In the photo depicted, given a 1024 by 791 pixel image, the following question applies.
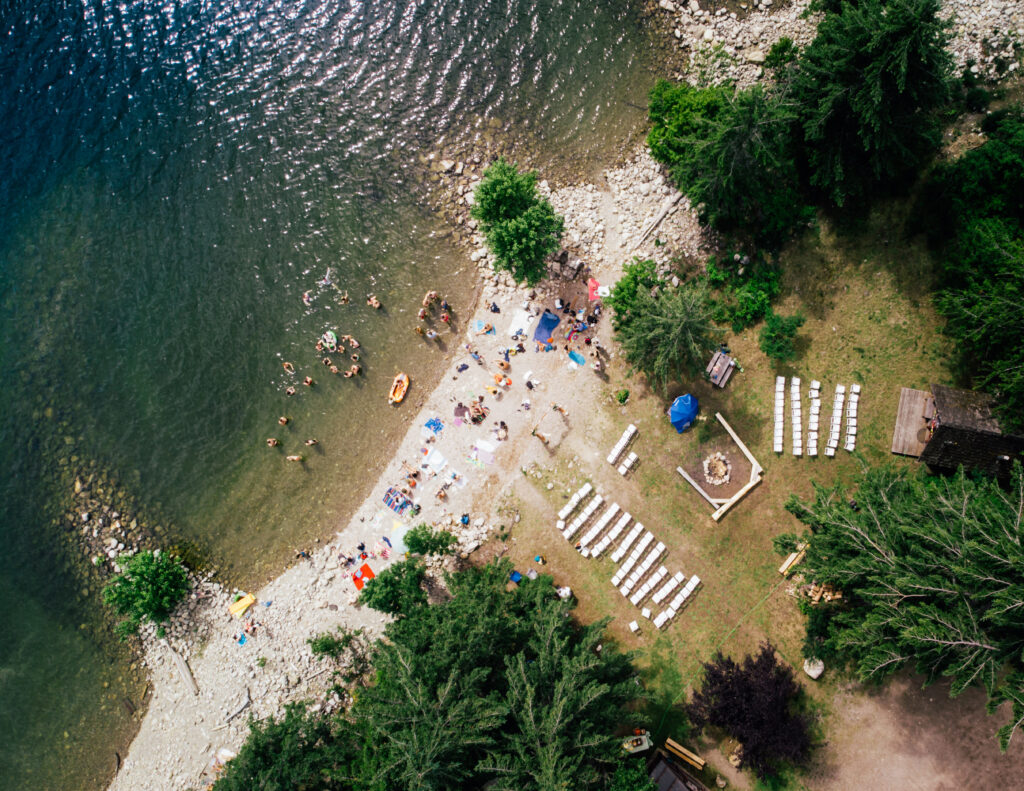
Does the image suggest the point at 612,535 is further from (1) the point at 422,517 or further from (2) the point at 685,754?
(2) the point at 685,754

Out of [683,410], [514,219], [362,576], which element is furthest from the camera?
[362,576]

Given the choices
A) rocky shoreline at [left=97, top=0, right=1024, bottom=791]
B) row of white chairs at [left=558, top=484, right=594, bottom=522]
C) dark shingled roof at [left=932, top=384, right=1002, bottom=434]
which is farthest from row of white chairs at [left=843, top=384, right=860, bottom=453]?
row of white chairs at [left=558, top=484, right=594, bottom=522]

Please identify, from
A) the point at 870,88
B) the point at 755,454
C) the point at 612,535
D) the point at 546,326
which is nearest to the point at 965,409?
the point at 755,454

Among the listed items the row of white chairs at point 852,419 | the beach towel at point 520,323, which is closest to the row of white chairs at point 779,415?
the row of white chairs at point 852,419

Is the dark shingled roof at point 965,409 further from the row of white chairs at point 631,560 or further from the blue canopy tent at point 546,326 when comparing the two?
the blue canopy tent at point 546,326

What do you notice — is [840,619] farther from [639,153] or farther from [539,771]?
[639,153]

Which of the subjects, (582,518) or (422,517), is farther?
(422,517)

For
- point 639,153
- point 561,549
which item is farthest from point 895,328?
point 561,549
